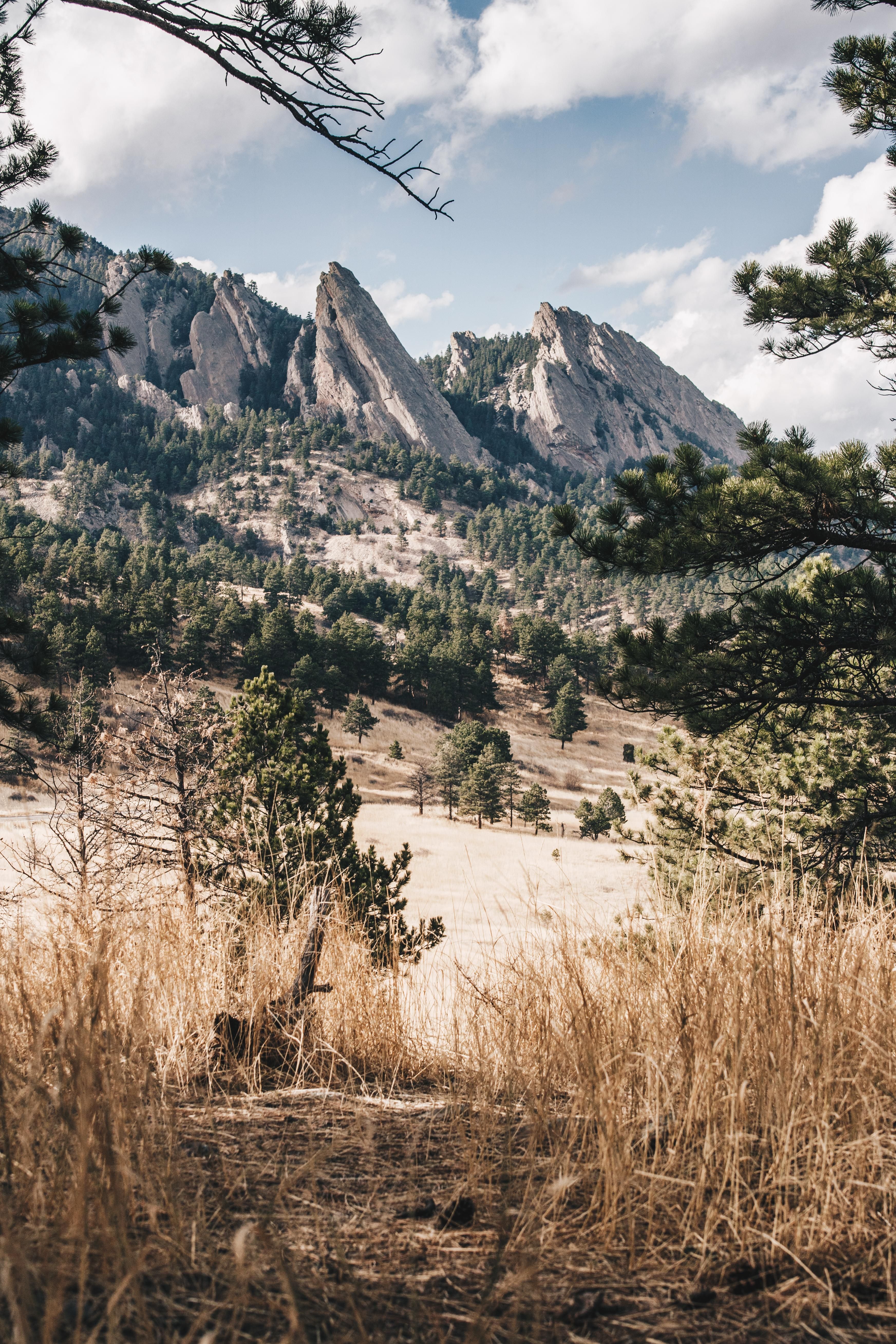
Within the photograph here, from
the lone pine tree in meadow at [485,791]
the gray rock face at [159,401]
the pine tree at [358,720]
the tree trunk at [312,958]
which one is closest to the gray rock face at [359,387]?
the gray rock face at [159,401]

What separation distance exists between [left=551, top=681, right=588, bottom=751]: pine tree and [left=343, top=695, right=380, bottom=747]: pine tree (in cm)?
1986

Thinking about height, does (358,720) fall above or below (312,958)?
below

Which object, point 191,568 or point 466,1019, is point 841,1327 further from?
point 191,568

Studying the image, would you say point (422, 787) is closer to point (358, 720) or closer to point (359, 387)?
point (358, 720)

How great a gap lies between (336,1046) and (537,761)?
65.6m

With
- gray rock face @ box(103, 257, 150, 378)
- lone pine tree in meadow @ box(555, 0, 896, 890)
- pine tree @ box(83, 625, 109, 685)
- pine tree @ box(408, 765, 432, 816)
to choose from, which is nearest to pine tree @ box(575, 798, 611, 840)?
pine tree @ box(408, 765, 432, 816)

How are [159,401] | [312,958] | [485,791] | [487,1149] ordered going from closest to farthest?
[487,1149]
[312,958]
[485,791]
[159,401]

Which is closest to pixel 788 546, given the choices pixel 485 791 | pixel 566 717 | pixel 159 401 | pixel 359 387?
pixel 485 791

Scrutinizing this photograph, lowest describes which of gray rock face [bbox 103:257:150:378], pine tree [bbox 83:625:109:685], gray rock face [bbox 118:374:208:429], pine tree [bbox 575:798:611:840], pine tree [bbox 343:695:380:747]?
pine tree [bbox 575:798:611:840]

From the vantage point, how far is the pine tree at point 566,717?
7256cm

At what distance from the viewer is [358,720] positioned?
62.9 meters

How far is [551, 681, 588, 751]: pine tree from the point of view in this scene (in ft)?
238

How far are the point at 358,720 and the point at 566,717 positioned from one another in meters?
22.1

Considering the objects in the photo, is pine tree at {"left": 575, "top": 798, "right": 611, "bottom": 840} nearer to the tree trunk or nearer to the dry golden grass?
the tree trunk
